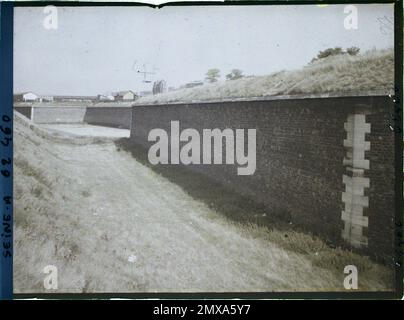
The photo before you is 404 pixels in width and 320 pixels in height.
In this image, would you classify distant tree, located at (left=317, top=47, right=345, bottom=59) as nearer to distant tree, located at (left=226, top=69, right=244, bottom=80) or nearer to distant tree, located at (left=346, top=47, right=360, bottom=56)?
distant tree, located at (left=346, top=47, right=360, bottom=56)

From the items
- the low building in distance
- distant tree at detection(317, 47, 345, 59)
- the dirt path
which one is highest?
distant tree at detection(317, 47, 345, 59)

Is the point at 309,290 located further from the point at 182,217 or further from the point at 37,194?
the point at 37,194

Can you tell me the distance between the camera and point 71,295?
5.02 m

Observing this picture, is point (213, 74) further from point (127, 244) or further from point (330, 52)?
point (127, 244)

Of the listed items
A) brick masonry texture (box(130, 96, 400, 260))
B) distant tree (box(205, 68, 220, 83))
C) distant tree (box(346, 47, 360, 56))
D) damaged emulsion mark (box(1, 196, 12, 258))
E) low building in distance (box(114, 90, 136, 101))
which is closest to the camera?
brick masonry texture (box(130, 96, 400, 260))

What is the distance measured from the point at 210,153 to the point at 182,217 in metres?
1.25

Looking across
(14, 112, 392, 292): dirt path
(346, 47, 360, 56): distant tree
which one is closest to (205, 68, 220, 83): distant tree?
(14, 112, 392, 292): dirt path

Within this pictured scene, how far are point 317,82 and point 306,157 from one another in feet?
4.42

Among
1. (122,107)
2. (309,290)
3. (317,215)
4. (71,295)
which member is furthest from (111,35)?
(309,290)

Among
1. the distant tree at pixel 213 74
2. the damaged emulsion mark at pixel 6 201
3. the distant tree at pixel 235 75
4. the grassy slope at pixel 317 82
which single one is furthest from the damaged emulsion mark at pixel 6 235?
the distant tree at pixel 235 75

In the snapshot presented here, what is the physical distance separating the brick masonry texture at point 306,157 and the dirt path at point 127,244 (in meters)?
0.70

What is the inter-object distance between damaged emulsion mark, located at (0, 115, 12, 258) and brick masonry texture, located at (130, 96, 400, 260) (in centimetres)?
221

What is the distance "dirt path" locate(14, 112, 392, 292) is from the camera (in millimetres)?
4996

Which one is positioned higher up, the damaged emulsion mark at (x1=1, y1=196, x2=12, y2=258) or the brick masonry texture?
the brick masonry texture
